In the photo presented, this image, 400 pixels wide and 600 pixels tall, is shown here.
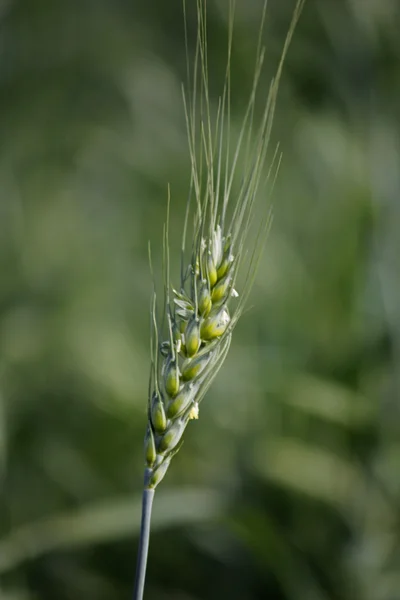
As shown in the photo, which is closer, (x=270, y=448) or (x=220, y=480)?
(x=270, y=448)

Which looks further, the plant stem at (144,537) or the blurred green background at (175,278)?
the blurred green background at (175,278)

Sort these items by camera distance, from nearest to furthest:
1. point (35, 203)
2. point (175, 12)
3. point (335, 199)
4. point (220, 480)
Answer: point (335, 199) → point (220, 480) → point (35, 203) → point (175, 12)

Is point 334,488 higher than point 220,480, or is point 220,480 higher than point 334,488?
point 334,488

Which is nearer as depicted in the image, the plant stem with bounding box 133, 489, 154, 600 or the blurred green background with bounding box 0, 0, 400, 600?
the plant stem with bounding box 133, 489, 154, 600

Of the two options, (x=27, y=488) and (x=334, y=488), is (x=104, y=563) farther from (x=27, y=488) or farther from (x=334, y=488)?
(x=334, y=488)

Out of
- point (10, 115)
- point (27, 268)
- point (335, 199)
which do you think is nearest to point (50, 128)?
point (10, 115)

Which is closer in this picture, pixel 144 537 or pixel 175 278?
pixel 144 537

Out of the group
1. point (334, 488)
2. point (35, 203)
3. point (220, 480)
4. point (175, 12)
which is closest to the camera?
point (334, 488)

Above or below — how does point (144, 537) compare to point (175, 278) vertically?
above
